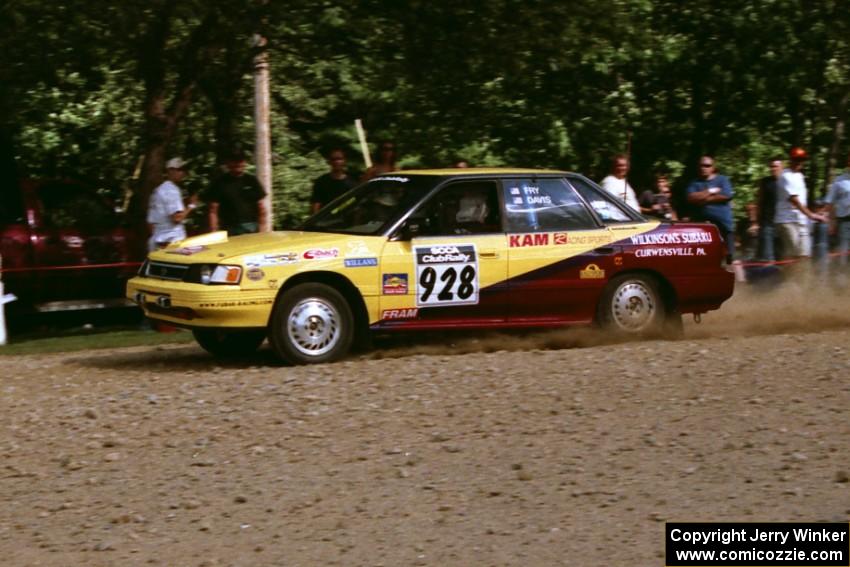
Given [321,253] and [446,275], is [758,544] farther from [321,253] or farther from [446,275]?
[446,275]

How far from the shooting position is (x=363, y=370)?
35.9 ft

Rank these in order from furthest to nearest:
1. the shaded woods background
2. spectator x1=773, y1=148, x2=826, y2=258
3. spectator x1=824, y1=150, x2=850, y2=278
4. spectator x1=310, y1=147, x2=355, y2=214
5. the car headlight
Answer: spectator x1=773, y1=148, x2=826, y2=258, the shaded woods background, spectator x1=824, y1=150, x2=850, y2=278, spectator x1=310, y1=147, x2=355, y2=214, the car headlight

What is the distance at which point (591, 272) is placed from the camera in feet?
41.1

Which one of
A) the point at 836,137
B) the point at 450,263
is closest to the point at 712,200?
the point at 450,263

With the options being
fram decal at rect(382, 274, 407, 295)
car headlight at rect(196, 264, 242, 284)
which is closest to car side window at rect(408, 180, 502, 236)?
fram decal at rect(382, 274, 407, 295)

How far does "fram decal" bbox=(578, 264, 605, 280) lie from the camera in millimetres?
12500

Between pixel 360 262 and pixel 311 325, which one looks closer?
pixel 311 325

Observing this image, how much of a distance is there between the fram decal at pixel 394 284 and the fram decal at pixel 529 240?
101 cm

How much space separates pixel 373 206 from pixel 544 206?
1422 millimetres

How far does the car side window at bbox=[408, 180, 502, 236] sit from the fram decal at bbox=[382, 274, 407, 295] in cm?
39

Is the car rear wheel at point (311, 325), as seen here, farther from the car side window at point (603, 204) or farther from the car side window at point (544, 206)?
the car side window at point (603, 204)

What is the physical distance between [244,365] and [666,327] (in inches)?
142

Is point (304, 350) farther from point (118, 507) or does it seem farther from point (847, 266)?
point (847, 266)

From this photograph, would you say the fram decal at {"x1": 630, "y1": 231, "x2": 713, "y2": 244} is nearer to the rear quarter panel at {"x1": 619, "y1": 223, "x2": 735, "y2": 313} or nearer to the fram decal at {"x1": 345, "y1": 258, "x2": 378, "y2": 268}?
the rear quarter panel at {"x1": 619, "y1": 223, "x2": 735, "y2": 313}
